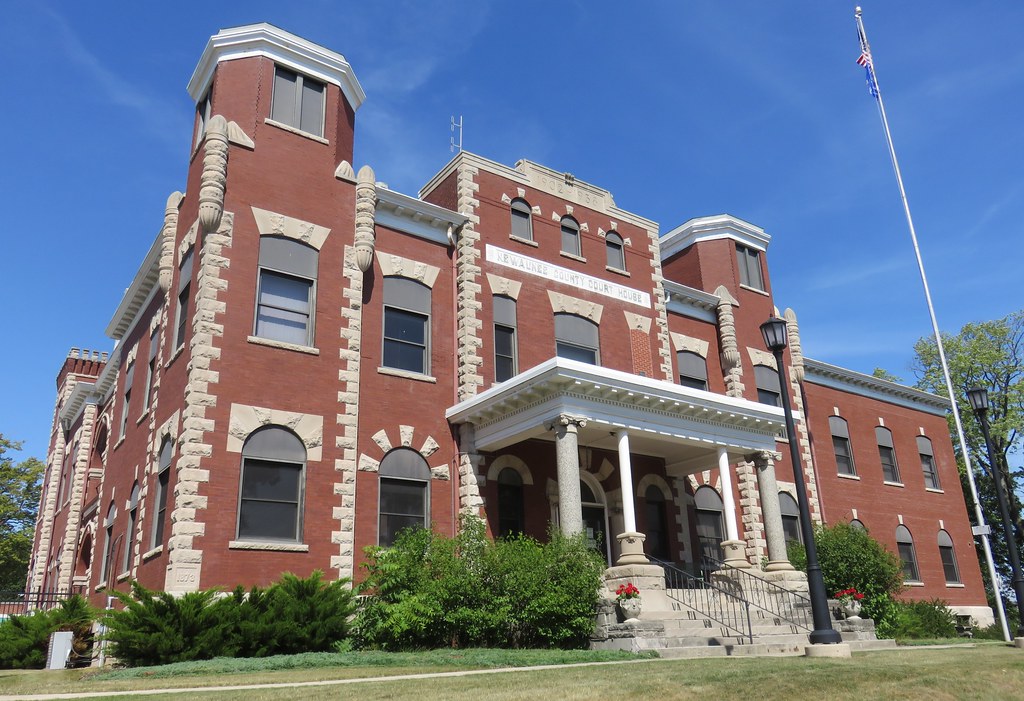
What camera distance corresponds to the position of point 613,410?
→ 19000 millimetres

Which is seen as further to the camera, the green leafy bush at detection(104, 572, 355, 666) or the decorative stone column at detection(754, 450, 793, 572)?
the decorative stone column at detection(754, 450, 793, 572)

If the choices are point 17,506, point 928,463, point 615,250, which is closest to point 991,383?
point 928,463

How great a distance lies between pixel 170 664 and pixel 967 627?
28.2m

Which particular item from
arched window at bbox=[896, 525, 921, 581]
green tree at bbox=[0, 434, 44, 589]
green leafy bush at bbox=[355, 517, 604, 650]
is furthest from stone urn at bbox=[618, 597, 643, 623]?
green tree at bbox=[0, 434, 44, 589]

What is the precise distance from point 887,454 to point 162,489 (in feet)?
92.0

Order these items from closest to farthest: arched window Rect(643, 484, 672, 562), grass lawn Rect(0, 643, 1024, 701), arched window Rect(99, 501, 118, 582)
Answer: grass lawn Rect(0, 643, 1024, 701) < arched window Rect(643, 484, 672, 562) < arched window Rect(99, 501, 118, 582)

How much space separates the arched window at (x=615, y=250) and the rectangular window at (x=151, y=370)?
13.8m

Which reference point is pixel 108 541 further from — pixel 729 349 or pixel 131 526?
pixel 729 349

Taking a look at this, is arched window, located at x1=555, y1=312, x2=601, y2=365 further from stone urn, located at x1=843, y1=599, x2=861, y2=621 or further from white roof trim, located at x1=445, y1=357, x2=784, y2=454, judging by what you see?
stone urn, located at x1=843, y1=599, x2=861, y2=621

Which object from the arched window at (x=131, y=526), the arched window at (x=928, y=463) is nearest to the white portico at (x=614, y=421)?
the arched window at (x=131, y=526)

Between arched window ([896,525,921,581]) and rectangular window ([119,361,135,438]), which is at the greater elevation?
rectangular window ([119,361,135,438])

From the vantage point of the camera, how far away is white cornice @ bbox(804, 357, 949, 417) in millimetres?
32125

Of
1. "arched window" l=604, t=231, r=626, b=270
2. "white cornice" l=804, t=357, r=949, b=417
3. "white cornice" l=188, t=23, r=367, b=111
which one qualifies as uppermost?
"white cornice" l=188, t=23, r=367, b=111

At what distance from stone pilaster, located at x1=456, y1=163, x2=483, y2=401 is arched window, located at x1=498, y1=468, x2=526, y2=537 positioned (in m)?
2.35
